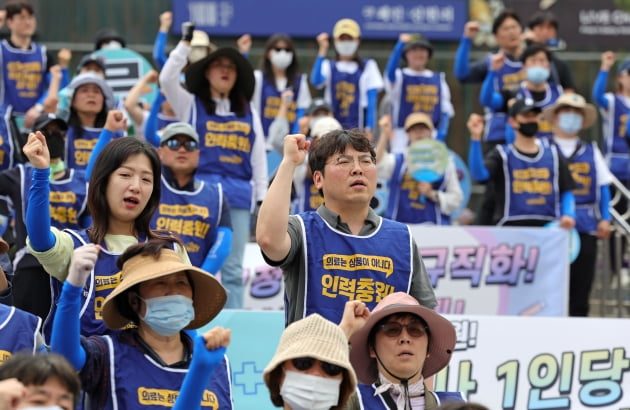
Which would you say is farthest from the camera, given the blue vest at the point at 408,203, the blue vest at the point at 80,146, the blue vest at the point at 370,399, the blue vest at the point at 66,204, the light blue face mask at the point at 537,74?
the light blue face mask at the point at 537,74

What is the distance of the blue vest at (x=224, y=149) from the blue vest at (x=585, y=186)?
3.57 meters

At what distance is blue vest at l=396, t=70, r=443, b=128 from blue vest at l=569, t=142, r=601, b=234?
2.92 metres

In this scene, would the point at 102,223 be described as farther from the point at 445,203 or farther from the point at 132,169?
the point at 445,203

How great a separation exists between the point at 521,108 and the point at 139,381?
24.2 ft

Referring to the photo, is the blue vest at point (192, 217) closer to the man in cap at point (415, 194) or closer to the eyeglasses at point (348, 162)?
the eyeglasses at point (348, 162)

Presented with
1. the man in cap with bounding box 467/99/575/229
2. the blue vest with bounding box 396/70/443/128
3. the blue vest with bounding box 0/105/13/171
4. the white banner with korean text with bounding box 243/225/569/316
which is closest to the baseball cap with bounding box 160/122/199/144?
the white banner with korean text with bounding box 243/225/569/316

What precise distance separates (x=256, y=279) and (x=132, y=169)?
15.7ft

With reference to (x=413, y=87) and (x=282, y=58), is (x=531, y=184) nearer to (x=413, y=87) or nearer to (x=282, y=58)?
(x=282, y=58)

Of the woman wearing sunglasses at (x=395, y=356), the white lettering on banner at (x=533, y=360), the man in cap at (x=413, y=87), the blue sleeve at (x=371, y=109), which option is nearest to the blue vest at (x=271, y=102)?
the blue sleeve at (x=371, y=109)

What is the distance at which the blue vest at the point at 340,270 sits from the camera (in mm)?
6465

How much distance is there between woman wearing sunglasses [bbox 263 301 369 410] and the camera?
16.7ft

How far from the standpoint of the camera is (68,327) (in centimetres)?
527

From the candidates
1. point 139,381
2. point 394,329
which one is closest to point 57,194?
point 139,381

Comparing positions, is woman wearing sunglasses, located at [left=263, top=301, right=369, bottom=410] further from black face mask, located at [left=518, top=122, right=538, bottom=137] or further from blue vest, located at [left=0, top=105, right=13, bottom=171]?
black face mask, located at [left=518, top=122, right=538, bottom=137]
